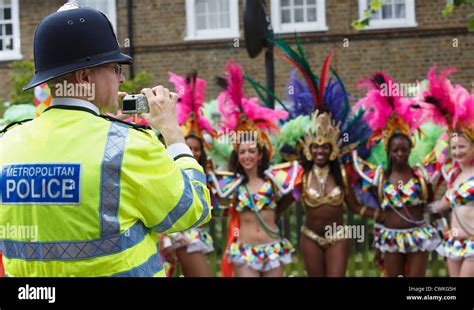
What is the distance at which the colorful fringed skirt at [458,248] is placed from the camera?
18.8 feet

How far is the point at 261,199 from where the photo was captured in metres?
6.24

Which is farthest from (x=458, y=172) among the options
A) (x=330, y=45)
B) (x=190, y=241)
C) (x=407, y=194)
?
(x=330, y=45)

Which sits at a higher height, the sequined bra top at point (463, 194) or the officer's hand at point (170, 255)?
the sequined bra top at point (463, 194)

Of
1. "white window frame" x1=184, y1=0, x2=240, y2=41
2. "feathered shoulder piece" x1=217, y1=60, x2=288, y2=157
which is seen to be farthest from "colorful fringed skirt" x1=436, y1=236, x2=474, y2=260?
"white window frame" x1=184, y1=0, x2=240, y2=41

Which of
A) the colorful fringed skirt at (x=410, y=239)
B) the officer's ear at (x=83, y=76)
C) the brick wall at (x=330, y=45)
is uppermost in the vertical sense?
the brick wall at (x=330, y=45)

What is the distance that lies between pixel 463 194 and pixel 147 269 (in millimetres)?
3950

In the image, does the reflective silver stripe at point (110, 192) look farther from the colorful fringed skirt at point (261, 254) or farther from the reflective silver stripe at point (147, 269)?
the colorful fringed skirt at point (261, 254)

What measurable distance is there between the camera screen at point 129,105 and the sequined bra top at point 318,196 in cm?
404

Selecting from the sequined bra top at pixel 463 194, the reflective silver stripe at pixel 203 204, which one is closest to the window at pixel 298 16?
the sequined bra top at pixel 463 194

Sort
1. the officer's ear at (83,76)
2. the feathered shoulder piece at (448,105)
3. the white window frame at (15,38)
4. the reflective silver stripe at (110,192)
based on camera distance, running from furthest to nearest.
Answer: the white window frame at (15,38)
the feathered shoulder piece at (448,105)
the officer's ear at (83,76)
the reflective silver stripe at (110,192)

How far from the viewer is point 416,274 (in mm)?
6230

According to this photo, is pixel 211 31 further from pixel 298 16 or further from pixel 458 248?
pixel 458 248
